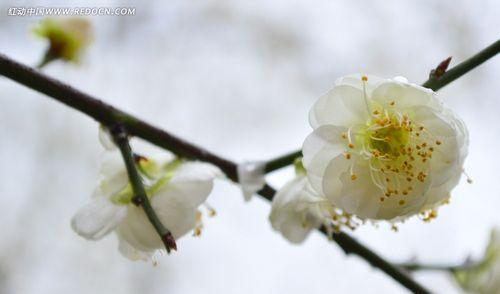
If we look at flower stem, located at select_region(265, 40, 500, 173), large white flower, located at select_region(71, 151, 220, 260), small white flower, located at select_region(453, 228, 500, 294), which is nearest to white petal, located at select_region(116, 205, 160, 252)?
large white flower, located at select_region(71, 151, 220, 260)

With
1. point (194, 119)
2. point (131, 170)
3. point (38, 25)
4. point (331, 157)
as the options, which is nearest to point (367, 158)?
point (331, 157)

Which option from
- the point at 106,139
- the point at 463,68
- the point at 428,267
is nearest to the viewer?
the point at 463,68

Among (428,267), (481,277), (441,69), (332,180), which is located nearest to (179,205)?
(332,180)

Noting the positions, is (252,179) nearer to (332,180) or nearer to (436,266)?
(332,180)

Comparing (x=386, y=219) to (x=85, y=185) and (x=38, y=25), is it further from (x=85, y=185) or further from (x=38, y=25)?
(x=85, y=185)

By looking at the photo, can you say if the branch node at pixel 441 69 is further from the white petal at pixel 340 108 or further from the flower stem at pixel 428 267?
the flower stem at pixel 428 267

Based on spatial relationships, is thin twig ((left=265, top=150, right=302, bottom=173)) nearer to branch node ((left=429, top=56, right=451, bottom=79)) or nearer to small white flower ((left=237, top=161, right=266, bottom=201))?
small white flower ((left=237, top=161, right=266, bottom=201))
